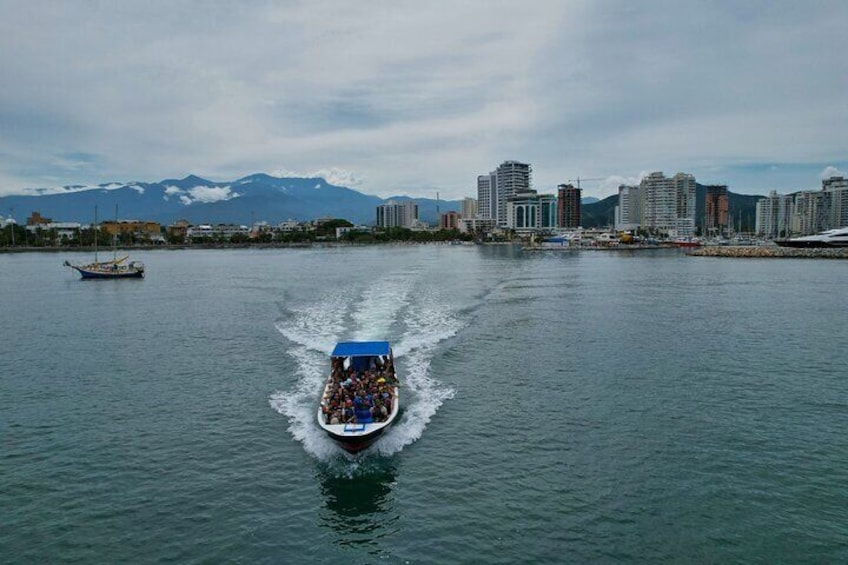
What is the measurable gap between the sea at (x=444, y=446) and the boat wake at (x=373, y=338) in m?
0.19

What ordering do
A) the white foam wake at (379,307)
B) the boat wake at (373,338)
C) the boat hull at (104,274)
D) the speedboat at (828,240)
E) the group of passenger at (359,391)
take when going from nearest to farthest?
the group of passenger at (359,391), the boat wake at (373,338), the white foam wake at (379,307), the boat hull at (104,274), the speedboat at (828,240)

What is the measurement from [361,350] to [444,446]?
24.5 feet

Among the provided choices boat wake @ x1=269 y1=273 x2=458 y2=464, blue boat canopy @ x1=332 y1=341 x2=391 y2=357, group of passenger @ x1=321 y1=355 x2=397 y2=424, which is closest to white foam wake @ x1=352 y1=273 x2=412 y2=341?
boat wake @ x1=269 y1=273 x2=458 y2=464

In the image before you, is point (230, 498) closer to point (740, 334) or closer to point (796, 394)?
point (796, 394)

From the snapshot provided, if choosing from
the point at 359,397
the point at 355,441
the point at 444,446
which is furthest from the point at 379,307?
the point at 355,441

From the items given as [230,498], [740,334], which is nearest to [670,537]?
[230,498]

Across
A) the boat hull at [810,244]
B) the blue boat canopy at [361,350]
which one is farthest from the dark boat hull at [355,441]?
the boat hull at [810,244]

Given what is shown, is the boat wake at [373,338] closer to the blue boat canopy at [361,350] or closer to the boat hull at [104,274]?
the blue boat canopy at [361,350]

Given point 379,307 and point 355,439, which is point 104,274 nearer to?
point 379,307

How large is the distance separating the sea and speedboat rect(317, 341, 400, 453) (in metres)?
0.96

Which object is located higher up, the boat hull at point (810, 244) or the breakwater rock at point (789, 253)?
the boat hull at point (810, 244)

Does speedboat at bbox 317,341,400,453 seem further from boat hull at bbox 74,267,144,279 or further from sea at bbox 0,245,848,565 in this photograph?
boat hull at bbox 74,267,144,279

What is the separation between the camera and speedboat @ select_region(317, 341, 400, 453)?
68.9ft

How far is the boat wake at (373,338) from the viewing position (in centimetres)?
2346
